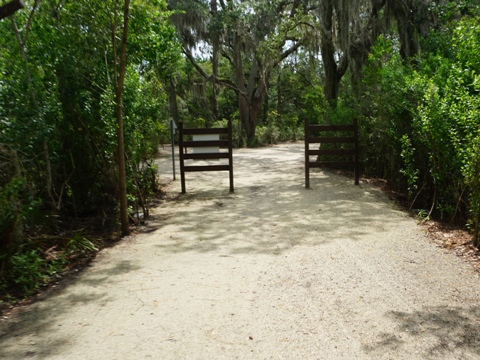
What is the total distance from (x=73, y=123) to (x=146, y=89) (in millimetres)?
2419

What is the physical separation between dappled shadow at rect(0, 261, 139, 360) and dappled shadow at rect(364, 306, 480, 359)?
100 inches

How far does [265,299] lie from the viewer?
15.0 feet

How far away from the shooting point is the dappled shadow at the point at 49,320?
11.7ft

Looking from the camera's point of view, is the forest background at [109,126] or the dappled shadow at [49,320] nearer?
the dappled shadow at [49,320]

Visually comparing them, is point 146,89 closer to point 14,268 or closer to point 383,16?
point 14,268

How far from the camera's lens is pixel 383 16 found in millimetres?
14883

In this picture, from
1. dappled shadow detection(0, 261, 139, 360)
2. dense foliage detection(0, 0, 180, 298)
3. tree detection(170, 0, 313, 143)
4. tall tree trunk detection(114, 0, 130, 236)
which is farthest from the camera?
tree detection(170, 0, 313, 143)

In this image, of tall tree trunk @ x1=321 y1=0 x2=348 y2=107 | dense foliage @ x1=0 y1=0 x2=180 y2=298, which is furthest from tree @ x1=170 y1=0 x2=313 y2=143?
dense foliage @ x1=0 y1=0 x2=180 y2=298

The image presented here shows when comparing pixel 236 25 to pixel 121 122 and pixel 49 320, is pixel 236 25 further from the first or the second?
pixel 49 320

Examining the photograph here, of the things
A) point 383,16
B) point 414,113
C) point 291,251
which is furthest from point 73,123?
point 383,16

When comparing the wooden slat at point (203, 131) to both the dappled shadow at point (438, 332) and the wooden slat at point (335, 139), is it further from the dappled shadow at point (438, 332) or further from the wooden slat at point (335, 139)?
the dappled shadow at point (438, 332)

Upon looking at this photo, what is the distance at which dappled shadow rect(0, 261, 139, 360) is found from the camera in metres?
3.57

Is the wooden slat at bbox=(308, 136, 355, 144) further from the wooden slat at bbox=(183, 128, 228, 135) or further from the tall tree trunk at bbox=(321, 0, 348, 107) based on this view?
the tall tree trunk at bbox=(321, 0, 348, 107)

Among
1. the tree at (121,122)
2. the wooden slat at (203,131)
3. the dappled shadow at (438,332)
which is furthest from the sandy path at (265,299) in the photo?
the wooden slat at (203,131)
